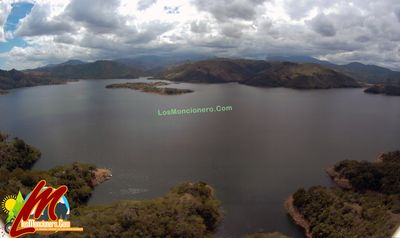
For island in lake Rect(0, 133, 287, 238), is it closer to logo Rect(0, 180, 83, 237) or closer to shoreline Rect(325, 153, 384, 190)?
logo Rect(0, 180, 83, 237)

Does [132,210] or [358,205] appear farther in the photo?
[358,205]

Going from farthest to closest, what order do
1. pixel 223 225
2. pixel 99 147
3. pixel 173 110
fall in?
pixel 173 110, pixel 99 147, pixel 223 225

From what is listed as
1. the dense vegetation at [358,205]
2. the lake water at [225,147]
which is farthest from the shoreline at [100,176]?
the dense vegetation at [358,205]

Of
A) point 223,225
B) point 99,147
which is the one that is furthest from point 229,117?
point 223,225

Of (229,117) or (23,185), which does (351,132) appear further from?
(23,185)

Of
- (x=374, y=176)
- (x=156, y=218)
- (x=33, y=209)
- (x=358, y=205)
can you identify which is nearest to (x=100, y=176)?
(x=156, y=218)

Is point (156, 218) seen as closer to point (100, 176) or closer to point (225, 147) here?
point (100, 176)

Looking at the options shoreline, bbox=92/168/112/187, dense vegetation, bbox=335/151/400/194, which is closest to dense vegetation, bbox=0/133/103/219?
shoreline, bbox=92/168/112/187
